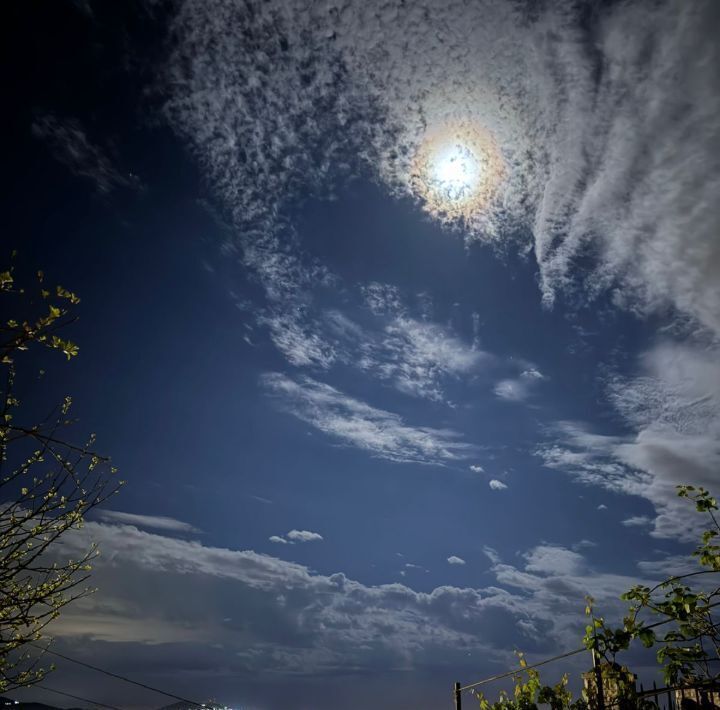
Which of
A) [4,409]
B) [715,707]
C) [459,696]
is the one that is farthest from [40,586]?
[459,696]

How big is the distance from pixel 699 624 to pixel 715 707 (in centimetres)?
246

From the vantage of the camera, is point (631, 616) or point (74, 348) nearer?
point (74, 348)

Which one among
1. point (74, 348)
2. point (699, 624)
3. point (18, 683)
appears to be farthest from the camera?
point (18, 683)

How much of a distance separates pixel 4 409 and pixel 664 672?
8.67m

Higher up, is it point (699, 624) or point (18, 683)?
point (699, 624)

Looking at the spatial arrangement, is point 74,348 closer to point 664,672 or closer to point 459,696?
point 664,672

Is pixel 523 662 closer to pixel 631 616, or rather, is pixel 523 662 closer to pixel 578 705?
pixel 578 705

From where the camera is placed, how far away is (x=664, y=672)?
5188 mm

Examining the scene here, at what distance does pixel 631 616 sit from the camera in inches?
217

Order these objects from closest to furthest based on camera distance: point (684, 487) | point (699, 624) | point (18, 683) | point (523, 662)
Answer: point (699, 624) < point (684, 487) < point (18, 683) < point (523, 662)

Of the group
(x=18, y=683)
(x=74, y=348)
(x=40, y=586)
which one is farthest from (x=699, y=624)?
(x=18, y=683)

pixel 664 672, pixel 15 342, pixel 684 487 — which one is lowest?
pixel 664 672

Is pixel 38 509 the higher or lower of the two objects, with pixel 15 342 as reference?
lower

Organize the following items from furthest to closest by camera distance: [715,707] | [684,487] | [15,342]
Answer: [715,707] → [684,487] → [15,342]
